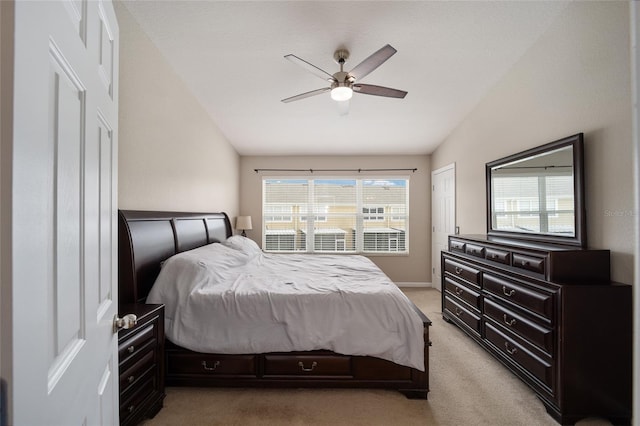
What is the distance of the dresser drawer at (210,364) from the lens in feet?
6.72

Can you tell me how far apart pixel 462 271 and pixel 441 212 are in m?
2.02

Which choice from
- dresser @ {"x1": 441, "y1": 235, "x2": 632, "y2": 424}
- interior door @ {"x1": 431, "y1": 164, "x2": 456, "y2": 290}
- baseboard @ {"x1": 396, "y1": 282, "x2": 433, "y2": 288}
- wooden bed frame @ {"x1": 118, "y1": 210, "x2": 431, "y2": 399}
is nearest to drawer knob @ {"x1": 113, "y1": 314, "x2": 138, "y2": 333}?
wooden bed frame @ {"x1": 118, "y1": 210, "x2": 431, "y2": 399}

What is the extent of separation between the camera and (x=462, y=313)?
2984 mm

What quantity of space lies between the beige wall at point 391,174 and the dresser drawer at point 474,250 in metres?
2.26

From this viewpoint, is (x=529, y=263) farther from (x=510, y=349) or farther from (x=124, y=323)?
(x=124, y=323)

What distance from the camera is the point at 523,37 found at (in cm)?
249

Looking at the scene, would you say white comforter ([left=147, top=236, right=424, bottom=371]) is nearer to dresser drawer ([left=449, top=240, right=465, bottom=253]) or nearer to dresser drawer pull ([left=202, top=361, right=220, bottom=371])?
dresser drawer pull ([left=202, top=361, right=220, bottom=371])

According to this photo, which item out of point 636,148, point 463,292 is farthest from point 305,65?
point 463,292

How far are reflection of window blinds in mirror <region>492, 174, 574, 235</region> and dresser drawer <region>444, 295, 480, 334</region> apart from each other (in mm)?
981

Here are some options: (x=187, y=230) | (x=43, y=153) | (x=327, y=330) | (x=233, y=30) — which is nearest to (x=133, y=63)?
(x=233, y=30)

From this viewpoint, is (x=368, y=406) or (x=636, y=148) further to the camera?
(x=368, y=406)

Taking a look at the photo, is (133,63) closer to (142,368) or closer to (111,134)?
(111,134)

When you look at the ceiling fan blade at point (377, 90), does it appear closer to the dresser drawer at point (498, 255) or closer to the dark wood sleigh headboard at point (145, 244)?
the dresser drawer at point (498, 255)

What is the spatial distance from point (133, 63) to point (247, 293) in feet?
6.43
